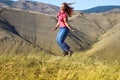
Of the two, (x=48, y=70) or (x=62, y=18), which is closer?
(x=48, y=70)

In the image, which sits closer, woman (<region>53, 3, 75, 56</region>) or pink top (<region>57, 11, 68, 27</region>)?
woman (<region>53, 3, 75, 56</region>)

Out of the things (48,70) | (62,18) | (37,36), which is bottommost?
(37,36)

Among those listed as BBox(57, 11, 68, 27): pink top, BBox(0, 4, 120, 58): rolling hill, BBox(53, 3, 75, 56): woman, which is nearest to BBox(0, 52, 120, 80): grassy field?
BBox(53, 3, 75, 56): woman

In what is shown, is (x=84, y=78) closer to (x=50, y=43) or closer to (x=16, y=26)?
(x=50, y=43)

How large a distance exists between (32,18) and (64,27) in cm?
16616

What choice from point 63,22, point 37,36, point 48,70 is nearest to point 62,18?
point 63,22

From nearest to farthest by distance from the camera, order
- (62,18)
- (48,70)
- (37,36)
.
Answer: (48,70) < (62,18) < (37,36)

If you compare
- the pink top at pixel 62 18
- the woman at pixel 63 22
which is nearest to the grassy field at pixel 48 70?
the woman at pixel 63 22

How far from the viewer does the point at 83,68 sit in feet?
27.9

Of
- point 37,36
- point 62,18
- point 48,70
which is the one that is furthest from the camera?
point 37,36

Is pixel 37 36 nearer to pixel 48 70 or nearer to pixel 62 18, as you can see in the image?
pixel 62 18

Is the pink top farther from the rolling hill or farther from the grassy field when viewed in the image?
the rolling hill

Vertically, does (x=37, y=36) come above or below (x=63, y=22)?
below

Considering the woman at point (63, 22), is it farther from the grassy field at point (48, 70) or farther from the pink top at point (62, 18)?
the grassy field at point (48, 70)
